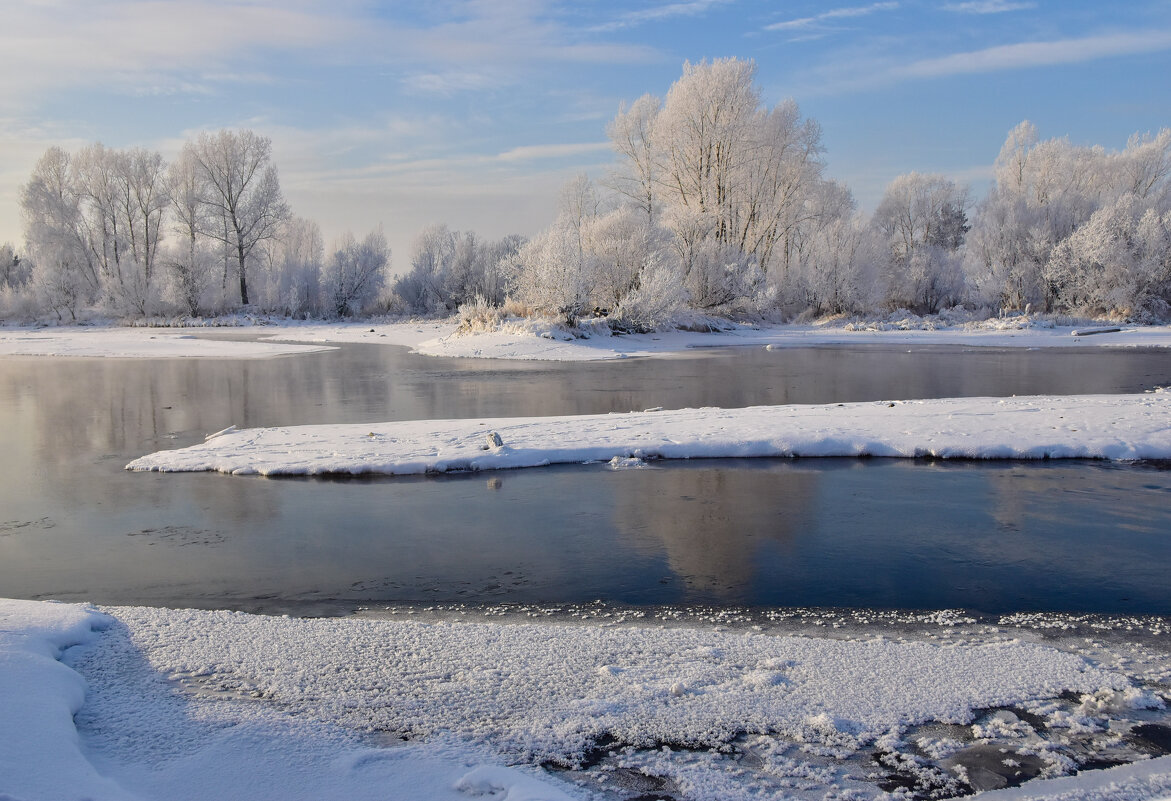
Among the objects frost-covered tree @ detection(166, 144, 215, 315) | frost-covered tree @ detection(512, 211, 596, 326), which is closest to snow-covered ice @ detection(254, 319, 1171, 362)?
frost-covered tree @ detection(512, 211, 596, 326)

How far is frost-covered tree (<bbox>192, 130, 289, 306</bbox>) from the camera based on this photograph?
155 feet

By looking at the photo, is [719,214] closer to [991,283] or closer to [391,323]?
[991,283]

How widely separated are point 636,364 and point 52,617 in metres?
17.9

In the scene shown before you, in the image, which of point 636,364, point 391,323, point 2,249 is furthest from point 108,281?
point 636,364

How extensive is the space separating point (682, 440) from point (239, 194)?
149ft

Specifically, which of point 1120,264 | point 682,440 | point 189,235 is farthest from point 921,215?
point 682,440

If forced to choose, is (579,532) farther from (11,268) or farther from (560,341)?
(11,268)

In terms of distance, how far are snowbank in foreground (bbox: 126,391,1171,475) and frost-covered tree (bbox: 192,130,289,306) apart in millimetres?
41777

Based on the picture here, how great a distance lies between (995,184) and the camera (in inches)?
1950

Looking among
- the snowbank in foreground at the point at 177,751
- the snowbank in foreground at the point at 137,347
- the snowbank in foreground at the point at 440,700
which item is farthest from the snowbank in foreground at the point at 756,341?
the snowbank in foreground at the point at 177,751

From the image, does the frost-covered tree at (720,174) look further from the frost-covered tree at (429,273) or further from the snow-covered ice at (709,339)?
the frost-covered tree at (429,273)

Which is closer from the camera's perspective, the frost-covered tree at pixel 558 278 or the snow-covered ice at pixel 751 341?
the snow-covered ice at pixel 751 341

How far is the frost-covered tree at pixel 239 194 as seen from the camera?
47.3 m

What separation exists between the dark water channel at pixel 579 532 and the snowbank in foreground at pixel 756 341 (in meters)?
13.0
